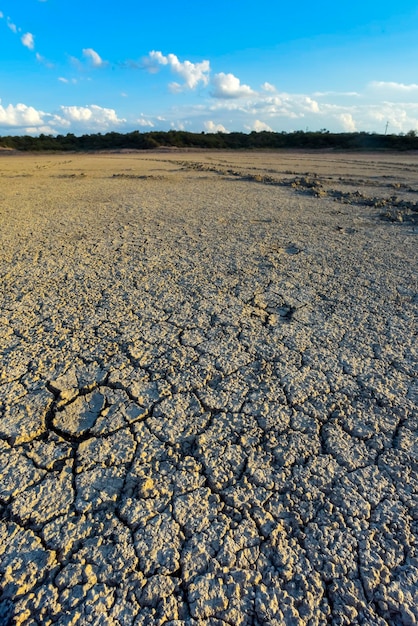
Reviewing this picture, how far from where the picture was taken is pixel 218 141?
81.7 ft

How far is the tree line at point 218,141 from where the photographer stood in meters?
20.3

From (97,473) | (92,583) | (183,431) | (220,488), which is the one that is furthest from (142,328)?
(92,583)

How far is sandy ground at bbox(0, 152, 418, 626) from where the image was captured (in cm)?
112

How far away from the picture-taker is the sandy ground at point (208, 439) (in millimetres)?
1124

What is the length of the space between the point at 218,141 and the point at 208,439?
26023 millimetres

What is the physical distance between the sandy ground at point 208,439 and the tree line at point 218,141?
61.1ft

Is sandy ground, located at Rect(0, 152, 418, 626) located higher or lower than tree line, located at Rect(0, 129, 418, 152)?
lower

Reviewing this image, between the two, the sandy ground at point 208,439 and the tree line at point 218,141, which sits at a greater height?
the tree line at point 218,141

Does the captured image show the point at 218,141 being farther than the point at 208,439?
Yes

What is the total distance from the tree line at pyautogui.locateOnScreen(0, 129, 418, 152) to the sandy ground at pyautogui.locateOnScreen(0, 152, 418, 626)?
18632mm

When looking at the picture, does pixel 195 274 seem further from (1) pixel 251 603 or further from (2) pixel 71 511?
(1) pixel 251 603

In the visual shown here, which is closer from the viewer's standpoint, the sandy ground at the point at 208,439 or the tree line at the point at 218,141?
the sandy ground at the point at 208,439

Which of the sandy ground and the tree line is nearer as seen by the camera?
the sandy ground

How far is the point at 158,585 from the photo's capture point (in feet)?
3.68
